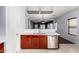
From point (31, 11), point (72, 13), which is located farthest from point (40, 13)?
point (72, 13)

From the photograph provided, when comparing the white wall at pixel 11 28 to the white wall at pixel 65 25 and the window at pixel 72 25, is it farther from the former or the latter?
the window at pixel 72 25

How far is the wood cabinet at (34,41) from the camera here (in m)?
5.56

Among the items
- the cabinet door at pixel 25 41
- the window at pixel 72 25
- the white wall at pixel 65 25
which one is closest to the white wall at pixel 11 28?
the cabinet door at pixel 25 41

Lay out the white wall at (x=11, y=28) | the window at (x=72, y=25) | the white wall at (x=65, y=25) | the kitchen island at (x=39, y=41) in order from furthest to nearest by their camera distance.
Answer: the window at (x=72, y=25)
the white wall at (x=65, y=25)
the kitchen island at (x=39, y=41)
the white wall at (x=11, y=28)

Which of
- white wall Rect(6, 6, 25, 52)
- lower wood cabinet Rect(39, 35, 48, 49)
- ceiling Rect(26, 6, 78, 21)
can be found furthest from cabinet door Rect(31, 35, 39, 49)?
white wall Rect(6, 6, 25, 52)

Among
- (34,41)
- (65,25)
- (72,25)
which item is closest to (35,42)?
(34,41)

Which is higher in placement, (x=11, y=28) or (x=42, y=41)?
(x=11, y=28)

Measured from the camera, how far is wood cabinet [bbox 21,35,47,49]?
18.2ft

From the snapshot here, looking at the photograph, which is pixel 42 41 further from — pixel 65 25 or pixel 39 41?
pixel 65 25

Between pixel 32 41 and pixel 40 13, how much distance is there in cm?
148

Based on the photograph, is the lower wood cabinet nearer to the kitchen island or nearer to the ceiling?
the kitchen island

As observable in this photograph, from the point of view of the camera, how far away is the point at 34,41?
5.58 metres
